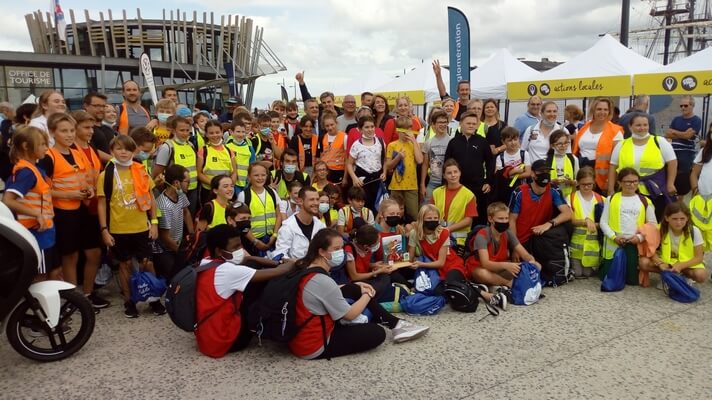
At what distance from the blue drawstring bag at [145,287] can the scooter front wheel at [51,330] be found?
0.63m

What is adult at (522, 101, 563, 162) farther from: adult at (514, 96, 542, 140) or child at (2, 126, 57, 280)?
child at (2, 126, 57, 280)

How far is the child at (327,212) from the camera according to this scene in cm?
522

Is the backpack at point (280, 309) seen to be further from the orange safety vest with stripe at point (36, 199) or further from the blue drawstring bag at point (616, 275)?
the blue drawstring bag at point (616, 275)

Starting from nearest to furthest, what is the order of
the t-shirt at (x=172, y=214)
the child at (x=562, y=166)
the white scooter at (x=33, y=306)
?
1. the white scooter at (x=33, y=306)
2. the t-shirt at (x=172, y=214)
3. the child at (x=562, y=166)

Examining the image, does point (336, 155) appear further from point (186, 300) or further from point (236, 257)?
point (186, 300)

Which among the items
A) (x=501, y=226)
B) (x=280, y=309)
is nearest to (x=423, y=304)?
(x=501, y=226)

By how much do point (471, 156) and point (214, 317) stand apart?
3.51m

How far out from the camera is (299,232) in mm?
4793

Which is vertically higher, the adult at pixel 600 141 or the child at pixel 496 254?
the adult at pixel 600 141

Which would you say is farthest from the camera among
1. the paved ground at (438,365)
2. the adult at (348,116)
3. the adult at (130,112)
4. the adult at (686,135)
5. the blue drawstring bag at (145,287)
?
the adult at (686,135)

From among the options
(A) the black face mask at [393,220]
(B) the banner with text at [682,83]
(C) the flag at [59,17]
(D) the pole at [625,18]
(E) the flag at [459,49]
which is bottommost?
(A) the black face mask at [393,220]

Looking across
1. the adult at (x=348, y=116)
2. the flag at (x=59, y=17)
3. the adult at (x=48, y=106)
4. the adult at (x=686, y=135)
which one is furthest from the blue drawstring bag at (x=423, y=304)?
the flag at (x=59, y=17)

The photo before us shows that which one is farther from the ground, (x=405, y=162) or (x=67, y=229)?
(x=405, y=162)

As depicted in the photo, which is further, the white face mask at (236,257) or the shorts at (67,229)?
the shorts at (67,229)
